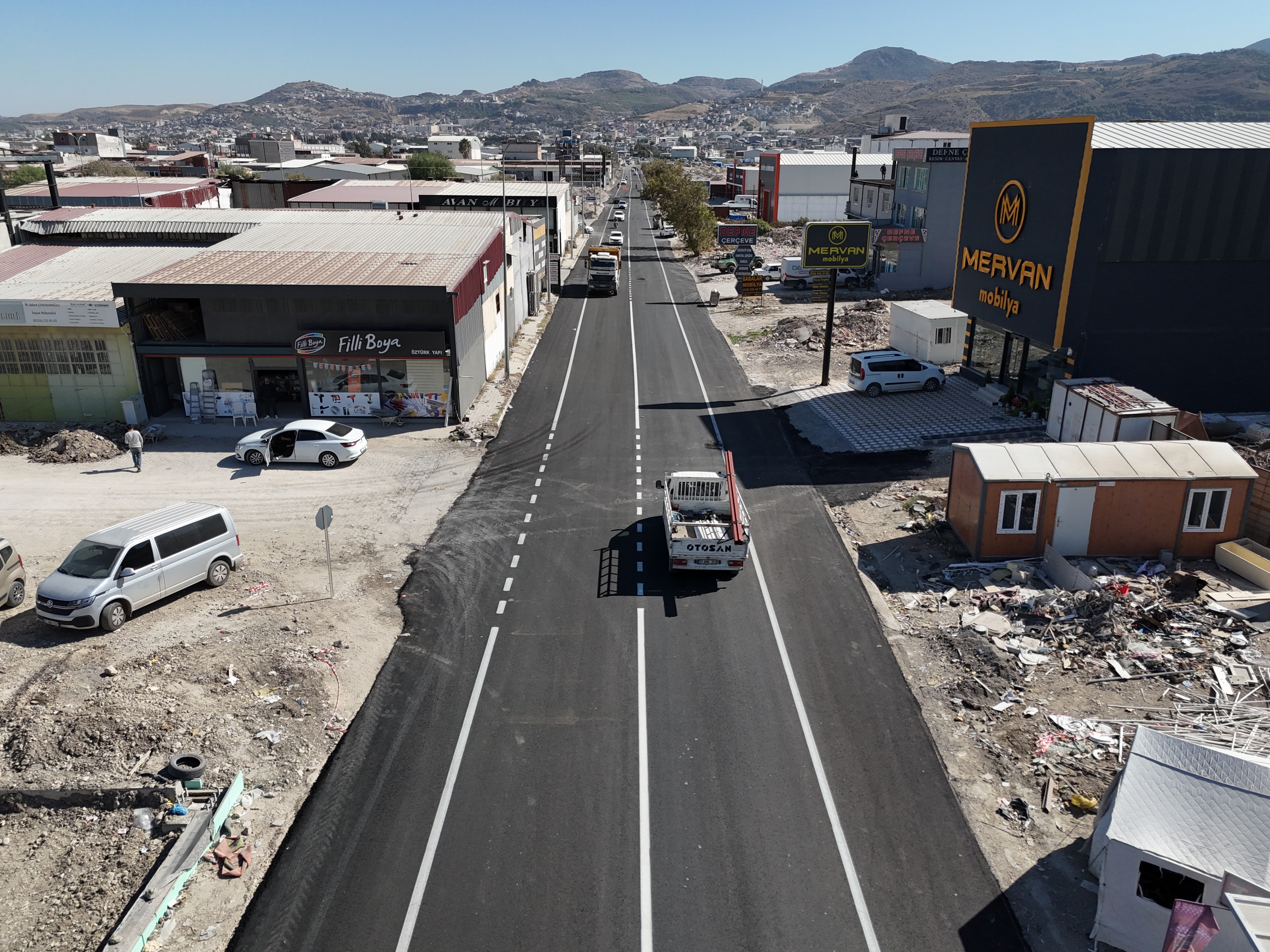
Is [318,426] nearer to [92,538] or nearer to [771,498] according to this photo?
[92,538]

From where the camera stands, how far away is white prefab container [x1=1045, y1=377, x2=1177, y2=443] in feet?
80.8

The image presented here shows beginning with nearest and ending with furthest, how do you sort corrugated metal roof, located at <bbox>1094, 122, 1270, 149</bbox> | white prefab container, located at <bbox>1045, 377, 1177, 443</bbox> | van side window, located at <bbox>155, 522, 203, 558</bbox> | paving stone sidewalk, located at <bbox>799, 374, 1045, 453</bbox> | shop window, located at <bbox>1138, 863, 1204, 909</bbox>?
shop window, located at <bbox>1138, 863, 1204, 909</bbox>, van side window, located at <bbox>155, 522, 203, 558</bbox>, white prefab container, located at <bbox>1045, 377, 1177, 443</bbox>, corrugated metal roof, located at <bbox>1094, 122, 1270, 149</bbox>, paving stone sidewalk, located at <bbox>799, 374, 1045, 453</bbox>

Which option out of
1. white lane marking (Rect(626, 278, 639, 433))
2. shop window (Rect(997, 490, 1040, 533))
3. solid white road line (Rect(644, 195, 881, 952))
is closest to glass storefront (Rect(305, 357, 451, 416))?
white lane marking (Rect(626, 278, 639, 433))

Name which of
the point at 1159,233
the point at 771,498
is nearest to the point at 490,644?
the point at 771,498

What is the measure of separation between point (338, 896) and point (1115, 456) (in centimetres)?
1970

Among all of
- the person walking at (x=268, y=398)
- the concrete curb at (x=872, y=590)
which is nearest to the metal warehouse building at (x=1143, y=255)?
the concrete curb at (x=872, y=590)

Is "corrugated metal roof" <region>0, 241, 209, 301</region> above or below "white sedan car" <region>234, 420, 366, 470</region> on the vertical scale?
above

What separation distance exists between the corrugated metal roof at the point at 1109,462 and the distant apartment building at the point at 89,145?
531 ft

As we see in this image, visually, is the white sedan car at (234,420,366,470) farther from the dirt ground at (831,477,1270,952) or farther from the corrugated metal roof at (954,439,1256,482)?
the corrugated metal roof at (954,439,1256,482)

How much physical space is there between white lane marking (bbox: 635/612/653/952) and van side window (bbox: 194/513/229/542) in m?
10.4

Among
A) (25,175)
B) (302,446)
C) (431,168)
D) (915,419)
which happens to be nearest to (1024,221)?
(915,419)

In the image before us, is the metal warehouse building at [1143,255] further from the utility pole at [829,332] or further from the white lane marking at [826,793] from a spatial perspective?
the white lane marking at [826,793]

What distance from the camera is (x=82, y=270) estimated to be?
1344 inches

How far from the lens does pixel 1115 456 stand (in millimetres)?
21203
